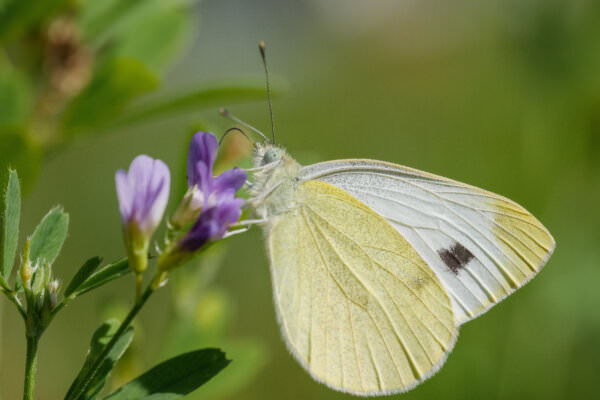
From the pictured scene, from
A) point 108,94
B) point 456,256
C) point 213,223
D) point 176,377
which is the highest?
point 108,94

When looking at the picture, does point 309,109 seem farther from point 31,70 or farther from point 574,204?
point 31,70

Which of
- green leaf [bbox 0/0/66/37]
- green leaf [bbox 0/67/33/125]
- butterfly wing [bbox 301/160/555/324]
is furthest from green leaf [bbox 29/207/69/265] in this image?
butterfly wing [bbox 301/160/555/324]

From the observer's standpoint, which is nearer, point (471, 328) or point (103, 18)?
point (103, 18)

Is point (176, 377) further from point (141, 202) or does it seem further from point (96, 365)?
point (141, 202)

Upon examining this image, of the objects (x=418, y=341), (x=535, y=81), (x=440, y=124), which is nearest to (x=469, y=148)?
(x=440, y=124)

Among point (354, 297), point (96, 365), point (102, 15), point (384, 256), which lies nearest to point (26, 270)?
point (96, 365)

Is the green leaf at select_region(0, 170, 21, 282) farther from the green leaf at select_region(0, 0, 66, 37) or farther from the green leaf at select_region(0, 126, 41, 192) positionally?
the green leaf at select_region(0, 0, 66, 37)

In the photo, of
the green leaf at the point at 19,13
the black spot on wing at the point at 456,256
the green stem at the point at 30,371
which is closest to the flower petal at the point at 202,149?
the green stem at the point at 30,371
